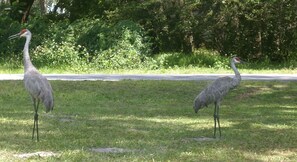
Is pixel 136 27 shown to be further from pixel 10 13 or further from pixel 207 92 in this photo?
pixel 207 92

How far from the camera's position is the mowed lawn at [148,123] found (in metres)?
9.46

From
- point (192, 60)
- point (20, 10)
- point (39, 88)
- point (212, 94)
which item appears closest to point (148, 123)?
point (212, 94)

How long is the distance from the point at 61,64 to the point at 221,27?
8.64m

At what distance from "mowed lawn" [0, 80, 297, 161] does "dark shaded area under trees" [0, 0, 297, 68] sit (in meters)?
10.4

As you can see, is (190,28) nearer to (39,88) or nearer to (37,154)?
(39,88)

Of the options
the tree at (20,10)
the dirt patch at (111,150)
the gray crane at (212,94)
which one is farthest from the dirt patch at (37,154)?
the tree at (20,10)

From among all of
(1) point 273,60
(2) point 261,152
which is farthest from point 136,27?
(2) point 261,152

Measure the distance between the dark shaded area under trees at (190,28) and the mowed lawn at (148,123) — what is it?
1041 centimetres

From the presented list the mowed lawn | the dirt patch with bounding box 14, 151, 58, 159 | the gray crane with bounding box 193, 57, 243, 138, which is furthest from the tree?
the dirt patch with bounding box 14, 151, 58, 159

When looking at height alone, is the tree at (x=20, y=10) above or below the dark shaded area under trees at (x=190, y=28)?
above

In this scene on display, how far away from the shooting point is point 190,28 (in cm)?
3209

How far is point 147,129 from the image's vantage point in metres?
12.1

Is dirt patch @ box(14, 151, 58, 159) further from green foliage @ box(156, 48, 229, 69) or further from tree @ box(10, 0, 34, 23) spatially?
tree @ box(10, 0, 34, 23)

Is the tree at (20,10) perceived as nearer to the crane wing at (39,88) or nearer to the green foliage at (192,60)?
the green foliage at (192,60)
